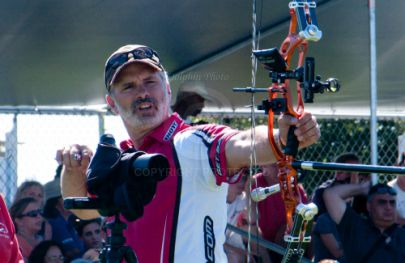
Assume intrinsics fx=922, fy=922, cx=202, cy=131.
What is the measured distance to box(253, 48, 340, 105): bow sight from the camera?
9.93 feet

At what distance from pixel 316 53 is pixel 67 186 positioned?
334 centimetres

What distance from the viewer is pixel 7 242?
4.04 m

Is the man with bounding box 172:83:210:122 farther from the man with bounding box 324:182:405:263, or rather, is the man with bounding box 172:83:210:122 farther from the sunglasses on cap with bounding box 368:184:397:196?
the sunglasses on cap with bounding box 368:184:397:196

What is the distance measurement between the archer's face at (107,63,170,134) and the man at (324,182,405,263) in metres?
3.10

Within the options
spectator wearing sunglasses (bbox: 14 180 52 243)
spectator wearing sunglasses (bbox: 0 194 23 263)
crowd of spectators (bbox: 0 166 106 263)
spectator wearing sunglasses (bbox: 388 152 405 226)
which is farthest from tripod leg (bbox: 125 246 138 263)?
spectator wearing sunglasses (bbox: 388 152 405 226)

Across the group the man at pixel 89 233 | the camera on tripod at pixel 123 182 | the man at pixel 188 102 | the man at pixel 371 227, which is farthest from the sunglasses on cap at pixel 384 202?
the camera on tripod at pixel 123 182

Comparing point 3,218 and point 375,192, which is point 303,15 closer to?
point 3,218

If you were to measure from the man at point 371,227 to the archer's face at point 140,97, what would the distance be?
3104 mm

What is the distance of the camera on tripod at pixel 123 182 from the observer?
2.70 metres

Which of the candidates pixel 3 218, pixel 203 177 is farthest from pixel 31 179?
pixel 203 177

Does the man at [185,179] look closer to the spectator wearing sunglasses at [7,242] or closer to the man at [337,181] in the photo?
the spectator wearing sunglasses at [7,242]

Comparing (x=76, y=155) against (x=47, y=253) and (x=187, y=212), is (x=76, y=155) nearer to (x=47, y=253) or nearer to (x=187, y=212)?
(x=187, y=212)

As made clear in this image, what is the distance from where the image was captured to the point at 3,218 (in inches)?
161

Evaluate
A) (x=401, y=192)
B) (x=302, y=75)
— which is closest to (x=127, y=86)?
(x=302, y=75)
